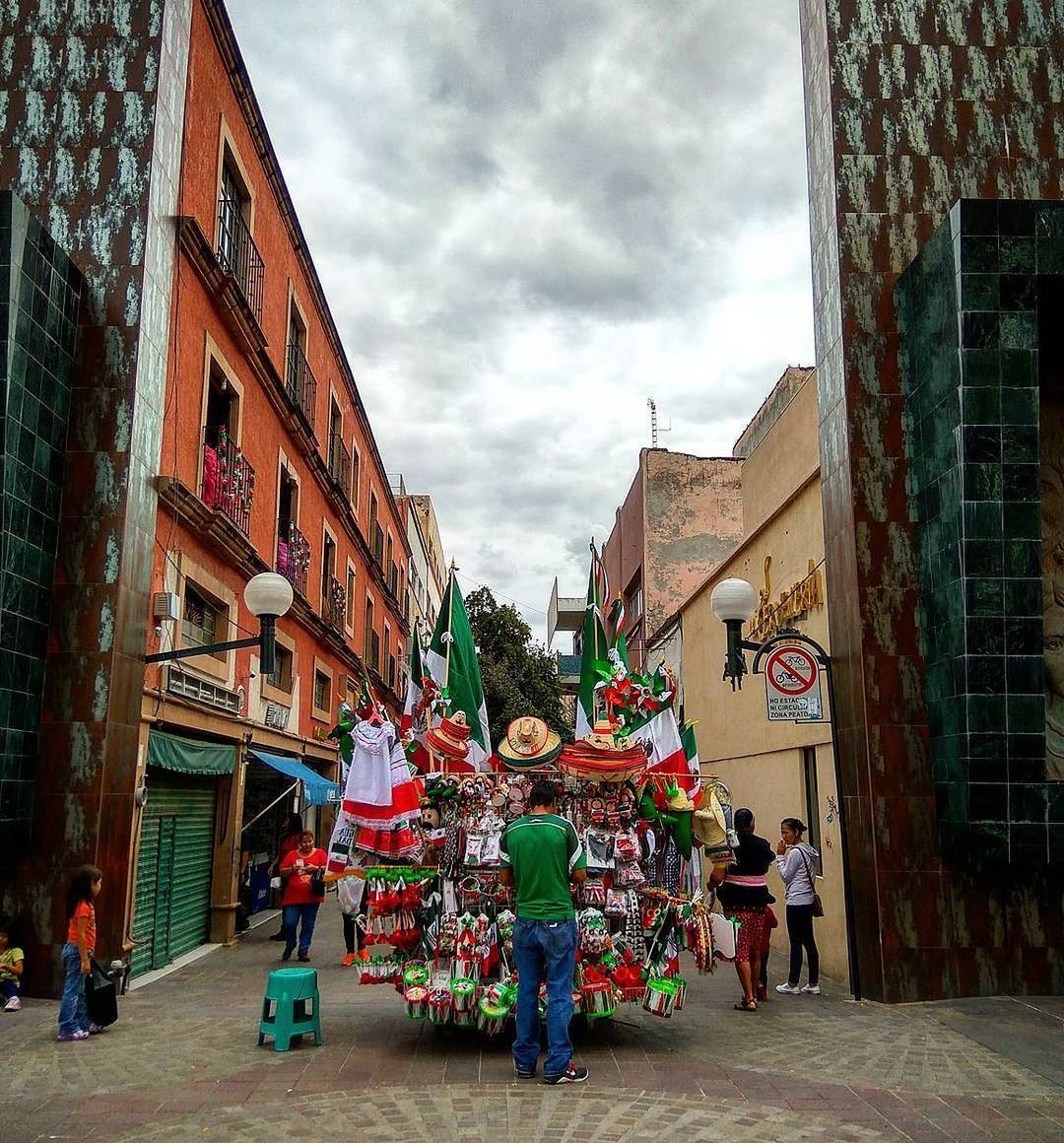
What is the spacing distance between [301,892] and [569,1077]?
19.7 feet

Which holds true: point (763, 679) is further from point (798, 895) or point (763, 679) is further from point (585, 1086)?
point (585, 1086)

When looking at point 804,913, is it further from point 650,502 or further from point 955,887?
→ point 650,502

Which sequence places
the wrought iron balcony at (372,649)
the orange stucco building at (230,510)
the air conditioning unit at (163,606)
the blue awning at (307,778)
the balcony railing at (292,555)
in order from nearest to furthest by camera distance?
the air conditioning unit at (163,606), the orange stucco building at (230,510), the blue awning at (307,778), the balcony railing at (292,555), the wrought iron balcony at (372,649)

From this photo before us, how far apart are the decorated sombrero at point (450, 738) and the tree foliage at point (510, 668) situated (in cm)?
2158

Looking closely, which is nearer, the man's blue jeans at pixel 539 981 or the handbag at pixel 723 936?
the man's blue jeans at pixel 539 981

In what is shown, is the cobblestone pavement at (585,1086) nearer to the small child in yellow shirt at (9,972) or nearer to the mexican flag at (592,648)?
the small child in yellow shirt at (9,972)

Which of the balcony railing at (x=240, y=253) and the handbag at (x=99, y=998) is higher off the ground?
the balcony railing at (x=240, y=253)

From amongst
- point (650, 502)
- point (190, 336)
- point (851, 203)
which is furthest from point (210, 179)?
point (650, 502)

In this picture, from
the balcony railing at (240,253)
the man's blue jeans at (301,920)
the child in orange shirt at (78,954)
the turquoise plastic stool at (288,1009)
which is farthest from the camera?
the balcony railing at (240,253)

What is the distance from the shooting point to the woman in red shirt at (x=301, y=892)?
37.6 feet

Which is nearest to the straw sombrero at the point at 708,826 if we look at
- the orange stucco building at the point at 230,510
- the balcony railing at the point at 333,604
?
the orange stucco building at the point at 230,510

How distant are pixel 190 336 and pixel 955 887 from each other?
10003 mm

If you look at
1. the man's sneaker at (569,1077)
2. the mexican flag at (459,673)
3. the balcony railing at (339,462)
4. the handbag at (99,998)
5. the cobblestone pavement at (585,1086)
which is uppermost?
the balcony railing at (339,462)

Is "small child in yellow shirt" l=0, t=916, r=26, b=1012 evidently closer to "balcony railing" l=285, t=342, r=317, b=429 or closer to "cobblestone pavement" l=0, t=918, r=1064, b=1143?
"cobblestone pavement" l=0, t=918, r=1064, b=1143
